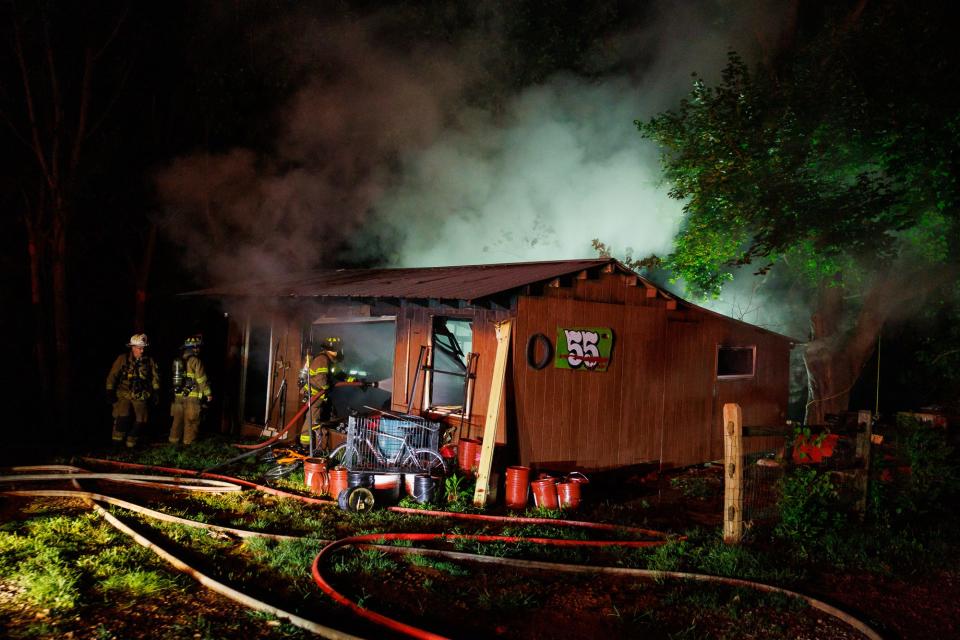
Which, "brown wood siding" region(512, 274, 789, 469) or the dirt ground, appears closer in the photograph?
the dirt ground

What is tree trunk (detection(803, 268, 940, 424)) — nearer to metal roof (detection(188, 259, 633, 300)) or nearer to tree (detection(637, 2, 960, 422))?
tree (detection(637, 2, 960, 422))

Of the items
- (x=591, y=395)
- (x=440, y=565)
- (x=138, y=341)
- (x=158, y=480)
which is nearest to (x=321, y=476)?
(x=158, y=480)

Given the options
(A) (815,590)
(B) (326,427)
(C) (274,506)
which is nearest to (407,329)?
(B) (326,427)

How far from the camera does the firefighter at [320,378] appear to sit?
1088cm

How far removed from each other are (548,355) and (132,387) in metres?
7.59

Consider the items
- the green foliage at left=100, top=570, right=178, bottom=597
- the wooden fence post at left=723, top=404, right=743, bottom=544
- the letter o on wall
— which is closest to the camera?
the green foliage at left=100, top=570, right=178, bottom=597

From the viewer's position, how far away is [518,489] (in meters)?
8.56

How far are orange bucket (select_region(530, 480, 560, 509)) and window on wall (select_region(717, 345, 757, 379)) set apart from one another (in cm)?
590

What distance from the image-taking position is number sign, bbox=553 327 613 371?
9.77 metres

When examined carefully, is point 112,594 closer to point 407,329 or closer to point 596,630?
point 596,630

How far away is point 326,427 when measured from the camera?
10.8 metres

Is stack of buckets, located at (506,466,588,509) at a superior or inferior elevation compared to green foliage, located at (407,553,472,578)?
superior

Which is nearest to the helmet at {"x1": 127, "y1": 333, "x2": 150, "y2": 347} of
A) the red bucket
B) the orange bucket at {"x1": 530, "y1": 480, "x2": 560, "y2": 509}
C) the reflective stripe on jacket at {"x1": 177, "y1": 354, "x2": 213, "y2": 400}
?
the reflective stripe on jacket at {"x1": 177, "y1": 354, "x2": 213, "y2": 400}

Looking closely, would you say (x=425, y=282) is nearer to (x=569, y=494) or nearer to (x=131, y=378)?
(x=569, y=494)
